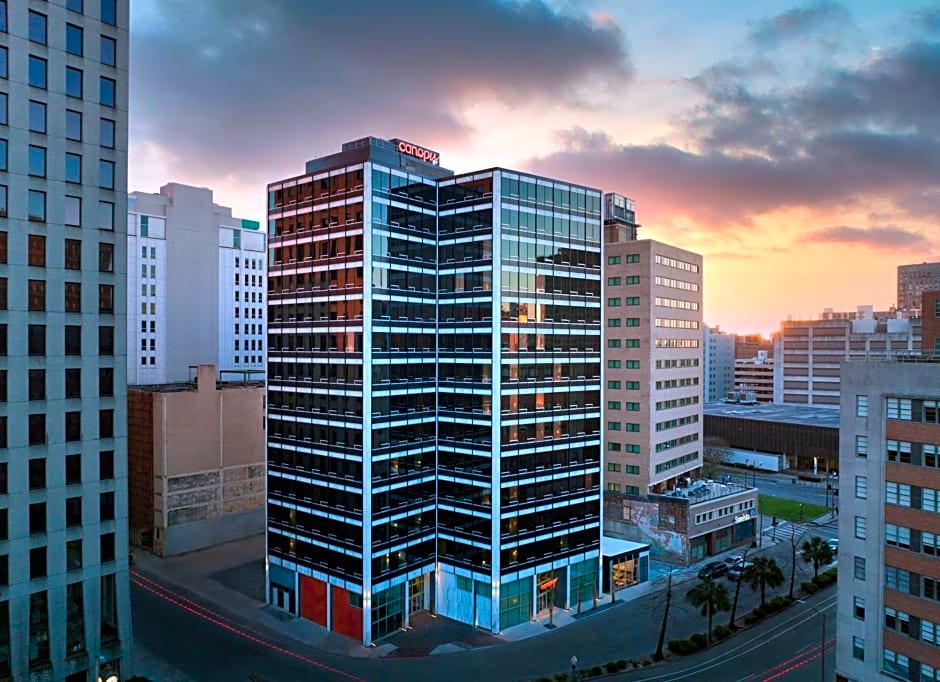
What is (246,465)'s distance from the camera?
290ft

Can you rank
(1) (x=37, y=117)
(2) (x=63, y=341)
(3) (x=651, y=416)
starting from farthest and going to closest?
(3) (x=651, y=416) → (2) (x=63, y=341) → (1) (x=37, y=117)

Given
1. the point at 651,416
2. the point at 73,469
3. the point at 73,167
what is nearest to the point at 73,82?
the point at 73,167

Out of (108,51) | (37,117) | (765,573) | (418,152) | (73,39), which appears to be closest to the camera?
(37,117)

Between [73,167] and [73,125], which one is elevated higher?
[73,125]

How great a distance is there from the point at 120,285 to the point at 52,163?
369 inches

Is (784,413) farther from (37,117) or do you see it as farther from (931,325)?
(37,117)

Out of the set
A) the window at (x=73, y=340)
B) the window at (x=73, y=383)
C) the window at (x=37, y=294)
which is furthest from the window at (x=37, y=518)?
the window at (x=37, y=294)

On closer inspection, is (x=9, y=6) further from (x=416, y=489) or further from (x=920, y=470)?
(x=920, y=470)

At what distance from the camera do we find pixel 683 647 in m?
55.9

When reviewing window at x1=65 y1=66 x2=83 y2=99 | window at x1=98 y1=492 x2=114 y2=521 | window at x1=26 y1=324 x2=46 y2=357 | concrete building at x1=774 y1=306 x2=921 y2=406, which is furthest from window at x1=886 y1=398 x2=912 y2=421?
concrete building at x1=774 y1=306 x2=921 y2=406

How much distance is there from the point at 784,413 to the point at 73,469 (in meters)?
141

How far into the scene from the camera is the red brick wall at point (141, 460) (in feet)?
270

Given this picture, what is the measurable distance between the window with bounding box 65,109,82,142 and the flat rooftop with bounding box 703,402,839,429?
5171 inches

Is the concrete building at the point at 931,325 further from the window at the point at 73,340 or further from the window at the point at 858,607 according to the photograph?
the window at the point at 73,340
